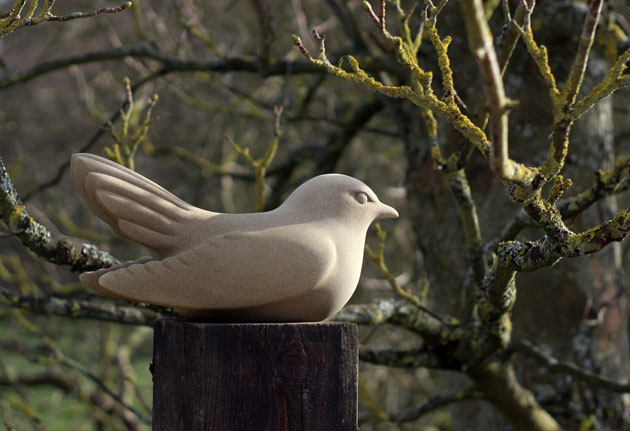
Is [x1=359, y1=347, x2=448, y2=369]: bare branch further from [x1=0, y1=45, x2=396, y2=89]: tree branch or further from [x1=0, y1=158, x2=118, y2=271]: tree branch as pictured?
[x1=0, y1=45, x2=396, y2=89]: tree branch

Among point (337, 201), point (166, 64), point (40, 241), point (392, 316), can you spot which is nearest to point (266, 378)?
point (337, 201)

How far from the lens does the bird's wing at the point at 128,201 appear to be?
4.75 feet

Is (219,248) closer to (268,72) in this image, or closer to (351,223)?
(351,223)

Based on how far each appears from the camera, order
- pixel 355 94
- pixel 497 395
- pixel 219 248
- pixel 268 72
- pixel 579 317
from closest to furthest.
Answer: pixel 219 248, pixel 497 395, pixel 579 317, pixel 268 72, pixel 355 94

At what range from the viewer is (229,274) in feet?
4.58

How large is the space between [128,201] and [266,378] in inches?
19.1

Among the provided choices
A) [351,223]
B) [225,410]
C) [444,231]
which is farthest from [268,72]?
[225,410]

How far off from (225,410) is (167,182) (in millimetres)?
5021

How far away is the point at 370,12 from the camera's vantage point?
1.30 meters

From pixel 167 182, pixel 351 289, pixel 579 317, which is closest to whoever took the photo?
pixel 351 289

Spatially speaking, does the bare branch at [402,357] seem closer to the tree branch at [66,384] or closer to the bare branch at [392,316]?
the bare branch at [392,316]

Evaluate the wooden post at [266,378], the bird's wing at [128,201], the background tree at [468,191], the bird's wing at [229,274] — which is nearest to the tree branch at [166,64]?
the background tree at [468,191]

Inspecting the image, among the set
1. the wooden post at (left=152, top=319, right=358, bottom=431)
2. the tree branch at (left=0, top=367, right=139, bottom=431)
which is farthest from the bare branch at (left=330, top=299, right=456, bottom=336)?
the tree branch at (left=0, top=367, right=139, bottom=431)

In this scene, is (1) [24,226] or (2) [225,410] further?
(1) [24,226]
